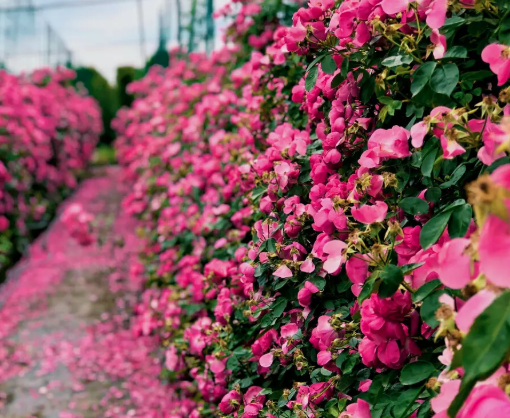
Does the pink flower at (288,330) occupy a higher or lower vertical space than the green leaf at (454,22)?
lower

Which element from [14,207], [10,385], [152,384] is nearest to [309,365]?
[152,384]

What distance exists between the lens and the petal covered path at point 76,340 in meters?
3.07

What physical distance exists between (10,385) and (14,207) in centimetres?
276

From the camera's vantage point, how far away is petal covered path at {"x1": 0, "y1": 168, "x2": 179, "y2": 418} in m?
3.07

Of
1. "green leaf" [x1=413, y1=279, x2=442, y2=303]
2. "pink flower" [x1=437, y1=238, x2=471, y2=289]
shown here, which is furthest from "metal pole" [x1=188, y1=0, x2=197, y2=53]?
"pink flower" [x1=437, y1=238, x2=471, y2=289]

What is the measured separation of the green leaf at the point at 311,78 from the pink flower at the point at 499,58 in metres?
0.50

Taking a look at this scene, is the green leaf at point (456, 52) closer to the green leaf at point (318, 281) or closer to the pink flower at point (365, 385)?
the green leaf at point (318, 281)

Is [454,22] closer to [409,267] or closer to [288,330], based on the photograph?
[409,267]

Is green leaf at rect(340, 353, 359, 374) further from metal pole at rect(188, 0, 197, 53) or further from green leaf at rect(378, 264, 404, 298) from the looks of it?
metal pole at rect(188, 0, 197, 53)

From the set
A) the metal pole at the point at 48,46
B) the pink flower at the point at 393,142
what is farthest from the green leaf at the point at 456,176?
the metal pole at the point at 48,46

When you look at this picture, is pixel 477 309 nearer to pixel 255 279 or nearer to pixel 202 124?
pixel 255 279

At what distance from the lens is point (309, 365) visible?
1.34 meters

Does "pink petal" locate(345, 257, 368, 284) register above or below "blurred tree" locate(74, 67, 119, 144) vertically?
above

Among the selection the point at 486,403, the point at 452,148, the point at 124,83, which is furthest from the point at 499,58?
Result: the point at 124,83
